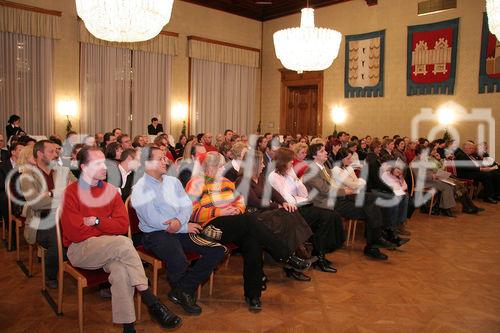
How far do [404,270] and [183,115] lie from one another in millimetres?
9515

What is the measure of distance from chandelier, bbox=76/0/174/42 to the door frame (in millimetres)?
8109

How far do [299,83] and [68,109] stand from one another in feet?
22.8

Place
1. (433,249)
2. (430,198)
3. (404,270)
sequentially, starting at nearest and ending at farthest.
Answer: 1. (404,270)
2. (433,249)
3. (430,198)

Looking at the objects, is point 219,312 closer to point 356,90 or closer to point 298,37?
point 298,37

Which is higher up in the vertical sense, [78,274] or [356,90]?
[356,90]

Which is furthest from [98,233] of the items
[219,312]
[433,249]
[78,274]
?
[433,249]

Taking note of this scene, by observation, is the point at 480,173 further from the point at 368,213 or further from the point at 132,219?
the point at 132,219

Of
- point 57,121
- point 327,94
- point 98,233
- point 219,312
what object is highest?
point 327,94

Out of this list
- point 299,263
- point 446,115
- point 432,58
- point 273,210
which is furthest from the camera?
point 432,58

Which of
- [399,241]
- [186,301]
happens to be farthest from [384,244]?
[186,301]

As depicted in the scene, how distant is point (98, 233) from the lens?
10.1ft

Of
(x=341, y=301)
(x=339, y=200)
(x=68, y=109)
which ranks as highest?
(x=68, y=109)

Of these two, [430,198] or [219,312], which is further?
[430,198]

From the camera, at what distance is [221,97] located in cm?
1380
